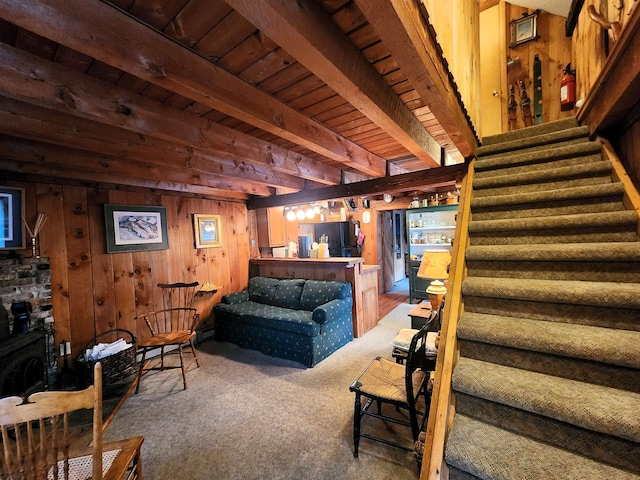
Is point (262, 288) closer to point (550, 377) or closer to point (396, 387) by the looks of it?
point (396, 387)

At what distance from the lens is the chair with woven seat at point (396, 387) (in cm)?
163

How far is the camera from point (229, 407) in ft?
7.72

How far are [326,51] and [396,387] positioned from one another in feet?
6.63

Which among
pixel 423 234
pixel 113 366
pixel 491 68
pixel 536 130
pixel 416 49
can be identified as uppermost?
pixel 491 68

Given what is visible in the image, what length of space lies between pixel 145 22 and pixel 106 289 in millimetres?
3144

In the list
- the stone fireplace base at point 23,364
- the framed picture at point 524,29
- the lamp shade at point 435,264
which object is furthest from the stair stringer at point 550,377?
the framed picture at point 524,29

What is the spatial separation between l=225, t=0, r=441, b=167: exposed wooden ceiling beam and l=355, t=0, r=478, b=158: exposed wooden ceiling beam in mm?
240

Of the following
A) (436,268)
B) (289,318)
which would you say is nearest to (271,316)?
(289,318)

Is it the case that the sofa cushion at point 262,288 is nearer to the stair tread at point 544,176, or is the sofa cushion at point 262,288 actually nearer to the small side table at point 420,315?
the small side table at point 420,315

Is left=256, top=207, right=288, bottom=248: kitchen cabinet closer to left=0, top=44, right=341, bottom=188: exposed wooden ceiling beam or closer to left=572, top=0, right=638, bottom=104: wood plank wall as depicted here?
left=0, top=44, right=341, bottom=188: exposed wooden ceiling beam

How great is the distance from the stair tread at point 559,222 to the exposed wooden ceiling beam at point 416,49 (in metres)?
0.77

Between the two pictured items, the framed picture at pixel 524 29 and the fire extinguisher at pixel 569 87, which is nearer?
the fire extinguisher at pixel 569 87

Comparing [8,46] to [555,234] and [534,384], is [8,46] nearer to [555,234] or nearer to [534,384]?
[534,384]

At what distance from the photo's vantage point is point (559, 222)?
1.69 m
